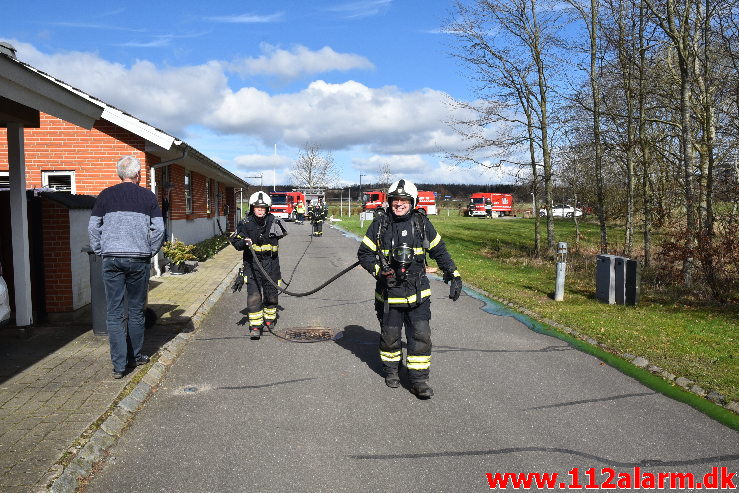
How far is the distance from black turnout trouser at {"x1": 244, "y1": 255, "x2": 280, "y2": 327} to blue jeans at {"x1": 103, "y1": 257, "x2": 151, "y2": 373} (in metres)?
1.90

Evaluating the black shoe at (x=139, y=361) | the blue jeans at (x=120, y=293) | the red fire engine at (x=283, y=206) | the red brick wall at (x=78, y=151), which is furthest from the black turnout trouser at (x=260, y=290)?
the red fire engine at (x=283, y=206)

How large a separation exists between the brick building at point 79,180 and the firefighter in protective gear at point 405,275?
3.75 meters

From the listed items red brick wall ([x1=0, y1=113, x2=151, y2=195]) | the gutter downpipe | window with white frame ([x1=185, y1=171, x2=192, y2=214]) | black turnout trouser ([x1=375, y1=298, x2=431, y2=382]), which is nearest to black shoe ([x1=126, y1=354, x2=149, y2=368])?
black turnout trouser ([x1=375, y1=298, x2=431, y2=382])

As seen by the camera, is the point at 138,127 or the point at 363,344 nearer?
the point at 363,344

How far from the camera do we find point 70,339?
22.4ft

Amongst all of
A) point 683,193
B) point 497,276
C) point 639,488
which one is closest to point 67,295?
point 639,488

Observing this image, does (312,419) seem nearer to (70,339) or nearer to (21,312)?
(70,339)

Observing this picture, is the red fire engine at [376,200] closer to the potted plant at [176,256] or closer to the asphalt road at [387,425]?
the potted plant at [176,256]

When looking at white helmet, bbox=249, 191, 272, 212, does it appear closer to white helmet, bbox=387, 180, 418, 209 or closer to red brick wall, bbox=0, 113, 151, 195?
white helmet, bbox=387, 180, 418, 209

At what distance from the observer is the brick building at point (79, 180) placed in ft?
25.9

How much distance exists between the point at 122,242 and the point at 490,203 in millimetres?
65799

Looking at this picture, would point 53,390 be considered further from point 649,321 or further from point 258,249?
point 649,321

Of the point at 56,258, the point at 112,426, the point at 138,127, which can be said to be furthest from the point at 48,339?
the point at 138,127

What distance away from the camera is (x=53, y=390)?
4.96 meters
